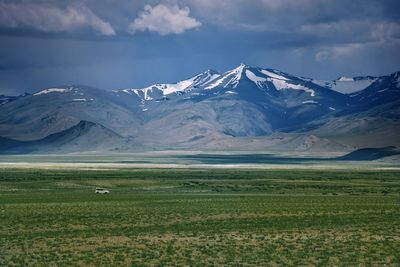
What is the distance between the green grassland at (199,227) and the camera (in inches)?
1571

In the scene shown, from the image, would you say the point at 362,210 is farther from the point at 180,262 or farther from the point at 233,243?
the point at 180,262

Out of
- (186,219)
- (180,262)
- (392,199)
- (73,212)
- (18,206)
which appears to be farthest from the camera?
(392,199)

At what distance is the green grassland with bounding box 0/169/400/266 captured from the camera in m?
39.9

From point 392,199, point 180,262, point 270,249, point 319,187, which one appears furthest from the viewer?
point 319,187

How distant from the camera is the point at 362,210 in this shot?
64.4 m

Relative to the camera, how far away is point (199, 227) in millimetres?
51969

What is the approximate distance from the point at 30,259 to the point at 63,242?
5.76m

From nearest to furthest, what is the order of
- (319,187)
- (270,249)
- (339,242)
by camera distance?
(270,249)
(339,242)
(319,187)

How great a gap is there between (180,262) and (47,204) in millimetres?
33944

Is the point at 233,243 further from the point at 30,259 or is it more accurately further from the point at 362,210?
the point at 362,210

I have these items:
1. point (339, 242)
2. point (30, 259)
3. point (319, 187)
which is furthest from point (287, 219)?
point (319, 187)

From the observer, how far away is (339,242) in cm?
4497

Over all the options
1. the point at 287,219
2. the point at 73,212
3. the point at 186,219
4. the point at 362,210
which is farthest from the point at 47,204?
the point at 362,210

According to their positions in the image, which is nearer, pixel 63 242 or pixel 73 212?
pixel 63 242
